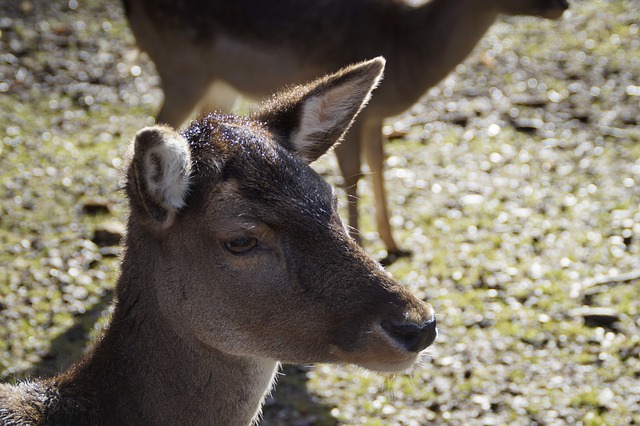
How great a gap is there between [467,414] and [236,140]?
8.53 ft

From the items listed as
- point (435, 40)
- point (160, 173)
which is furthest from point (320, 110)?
point (435, 40)

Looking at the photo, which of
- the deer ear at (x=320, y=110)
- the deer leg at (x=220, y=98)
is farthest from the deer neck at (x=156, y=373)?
the deer leg at (x=220, y=98)

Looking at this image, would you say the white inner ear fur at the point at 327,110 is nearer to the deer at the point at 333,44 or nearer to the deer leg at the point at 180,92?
the deer at the point at 333,44

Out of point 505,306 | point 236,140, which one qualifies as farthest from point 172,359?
point 505,306

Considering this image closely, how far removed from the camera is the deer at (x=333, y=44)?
6.70 metres

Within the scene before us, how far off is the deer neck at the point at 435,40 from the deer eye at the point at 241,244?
12.1ft

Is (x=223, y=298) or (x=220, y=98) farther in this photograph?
(x=220, y=98)

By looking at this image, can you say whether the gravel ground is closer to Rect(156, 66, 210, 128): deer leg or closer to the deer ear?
Rect(156, 66, 210, 128): deer leg

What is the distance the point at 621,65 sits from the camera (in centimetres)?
906

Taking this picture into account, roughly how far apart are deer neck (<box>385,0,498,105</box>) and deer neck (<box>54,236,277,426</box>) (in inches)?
145

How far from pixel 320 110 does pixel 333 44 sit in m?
3.08

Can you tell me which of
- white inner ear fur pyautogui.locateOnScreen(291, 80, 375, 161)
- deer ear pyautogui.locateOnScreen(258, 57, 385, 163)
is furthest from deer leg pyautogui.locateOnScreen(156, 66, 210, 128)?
white inner ear fur pyautogui.locateOnScreen(291, 80, 375, 161)

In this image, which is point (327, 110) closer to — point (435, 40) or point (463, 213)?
point (435, 40)

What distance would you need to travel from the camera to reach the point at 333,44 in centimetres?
671
